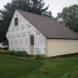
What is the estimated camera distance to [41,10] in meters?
35.2

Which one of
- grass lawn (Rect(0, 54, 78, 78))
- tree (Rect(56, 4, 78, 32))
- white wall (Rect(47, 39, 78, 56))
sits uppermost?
tree (Rect(56, 4, 78, 32))

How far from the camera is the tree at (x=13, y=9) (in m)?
29.5

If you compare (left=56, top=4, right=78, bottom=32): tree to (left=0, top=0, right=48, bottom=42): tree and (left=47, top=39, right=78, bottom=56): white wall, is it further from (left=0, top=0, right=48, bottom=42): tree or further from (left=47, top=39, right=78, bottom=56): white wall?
(left=47, top=39, right=78, bottom=56): white wall

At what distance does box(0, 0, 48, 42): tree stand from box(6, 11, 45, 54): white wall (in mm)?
6750

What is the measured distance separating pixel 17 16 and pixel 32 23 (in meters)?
3.91

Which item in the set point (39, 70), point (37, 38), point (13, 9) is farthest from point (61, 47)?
point (13, 9)

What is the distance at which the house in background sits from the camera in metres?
17.0

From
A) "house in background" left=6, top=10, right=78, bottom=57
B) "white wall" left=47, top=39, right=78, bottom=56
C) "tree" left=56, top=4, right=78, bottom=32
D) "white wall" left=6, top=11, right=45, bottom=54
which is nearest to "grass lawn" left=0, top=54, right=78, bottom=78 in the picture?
"white wall" left=47, top=39, right=78, bottom=56

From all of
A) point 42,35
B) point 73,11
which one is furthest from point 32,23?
point 73,11

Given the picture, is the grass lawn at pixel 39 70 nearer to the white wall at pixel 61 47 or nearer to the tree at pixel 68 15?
the white wall at pixel 61 47

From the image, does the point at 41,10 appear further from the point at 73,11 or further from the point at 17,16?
the point at 17,16

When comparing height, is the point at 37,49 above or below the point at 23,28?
below

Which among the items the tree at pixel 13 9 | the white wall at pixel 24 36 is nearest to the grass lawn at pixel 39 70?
the white wall at pixel 24 36

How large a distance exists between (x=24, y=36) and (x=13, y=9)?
1374 centimetres
